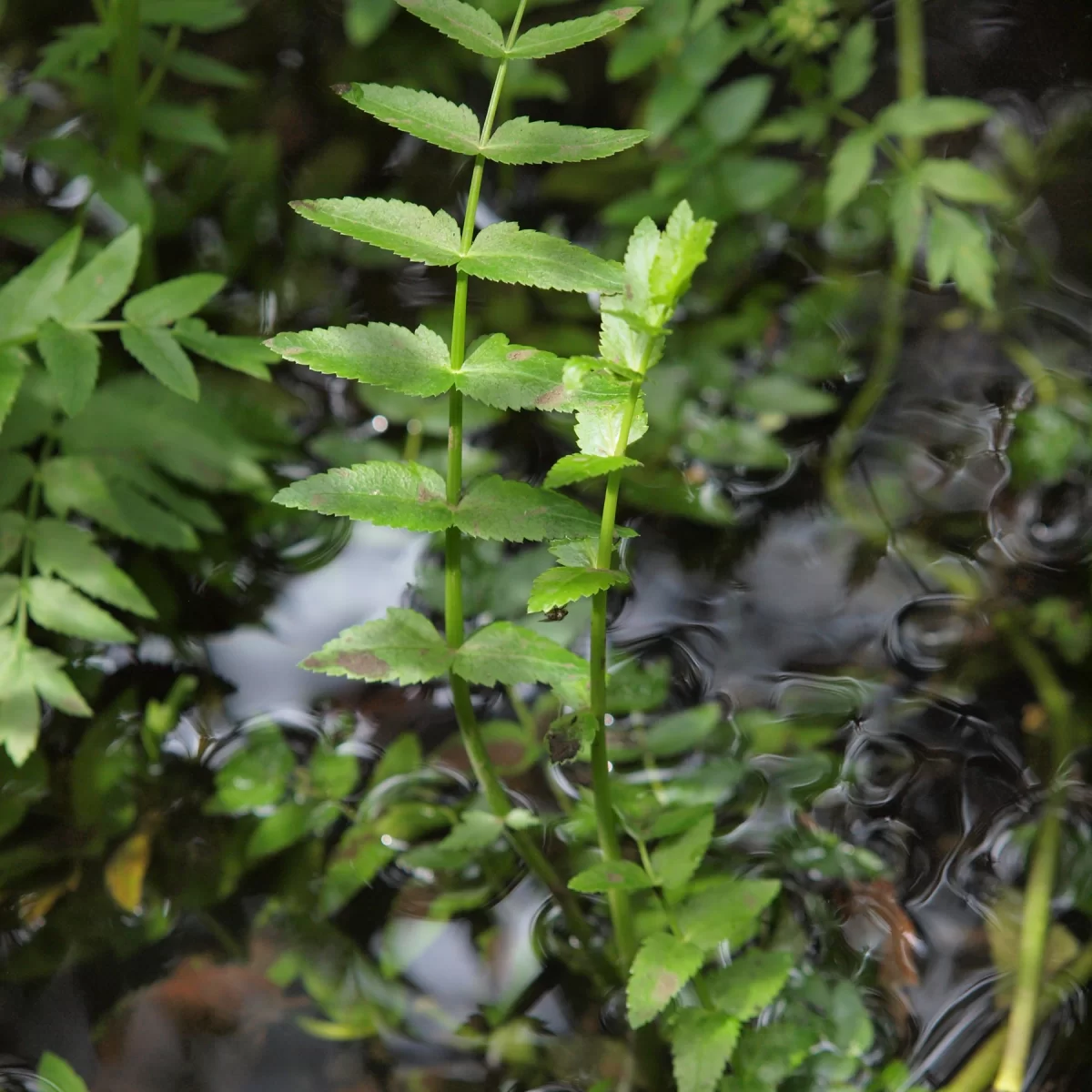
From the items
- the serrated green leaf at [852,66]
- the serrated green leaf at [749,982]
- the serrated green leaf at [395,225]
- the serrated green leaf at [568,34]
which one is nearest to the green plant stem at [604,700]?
the serrated green leaf at [749,982]

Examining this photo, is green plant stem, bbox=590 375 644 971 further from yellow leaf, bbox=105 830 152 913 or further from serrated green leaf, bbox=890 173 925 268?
serrated green leaf, bbox=890 173 925 268

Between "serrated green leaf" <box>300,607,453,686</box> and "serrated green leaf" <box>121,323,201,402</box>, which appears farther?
"serrated green leaf" <box>121,323,201,402</box>

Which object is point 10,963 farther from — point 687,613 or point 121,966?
point 687,613

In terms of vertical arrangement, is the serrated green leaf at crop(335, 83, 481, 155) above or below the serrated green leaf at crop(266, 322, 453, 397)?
above

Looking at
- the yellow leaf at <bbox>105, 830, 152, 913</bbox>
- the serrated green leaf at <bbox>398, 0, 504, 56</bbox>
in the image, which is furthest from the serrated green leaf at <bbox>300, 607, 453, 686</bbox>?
the yellow leaf at <bbox>105, 830, 152, 913</bbox>

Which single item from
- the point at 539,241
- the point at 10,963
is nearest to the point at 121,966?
the point at 10,963

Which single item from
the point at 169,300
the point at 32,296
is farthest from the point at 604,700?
the point at 32,296

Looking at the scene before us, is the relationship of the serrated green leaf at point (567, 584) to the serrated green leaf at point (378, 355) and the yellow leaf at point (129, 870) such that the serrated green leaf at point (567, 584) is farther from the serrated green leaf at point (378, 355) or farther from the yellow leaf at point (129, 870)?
the yellow leaf at point (129, 870)
